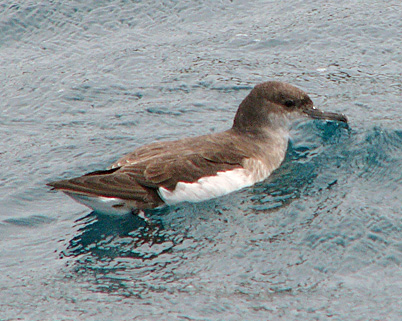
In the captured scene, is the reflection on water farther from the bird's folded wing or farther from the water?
the bird's folded wing

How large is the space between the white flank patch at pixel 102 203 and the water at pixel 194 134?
0.13m

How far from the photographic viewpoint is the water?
636 centimetres

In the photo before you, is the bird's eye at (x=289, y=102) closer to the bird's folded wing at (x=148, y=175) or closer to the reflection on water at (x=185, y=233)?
the reflection on water at (x=185, y=233)

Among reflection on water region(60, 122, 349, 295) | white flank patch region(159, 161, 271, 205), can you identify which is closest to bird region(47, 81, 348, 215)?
white flank patch region(159, 161, 271, 205)

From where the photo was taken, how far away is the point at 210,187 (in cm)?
778

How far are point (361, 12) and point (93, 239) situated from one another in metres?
7.16

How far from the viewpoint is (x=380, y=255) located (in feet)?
22.2

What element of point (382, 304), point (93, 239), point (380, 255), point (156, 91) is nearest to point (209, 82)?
point (156, 91)

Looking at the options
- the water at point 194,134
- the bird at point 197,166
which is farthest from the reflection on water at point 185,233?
the bird at point 197,166

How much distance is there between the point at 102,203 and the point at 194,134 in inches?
95.1

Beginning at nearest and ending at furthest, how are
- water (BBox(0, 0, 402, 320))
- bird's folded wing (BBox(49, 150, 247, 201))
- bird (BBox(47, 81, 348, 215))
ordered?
water (BBox(0, 0, 402, 320)) < bird's folded wing (BBox(49, 150, 247, 201)) < bird (BBox(47, 81, 348, 215))

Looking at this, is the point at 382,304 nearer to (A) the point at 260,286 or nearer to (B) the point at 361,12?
(A) the point at 260,286

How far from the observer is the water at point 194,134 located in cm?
636

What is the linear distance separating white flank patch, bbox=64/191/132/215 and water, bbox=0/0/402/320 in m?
0.13
